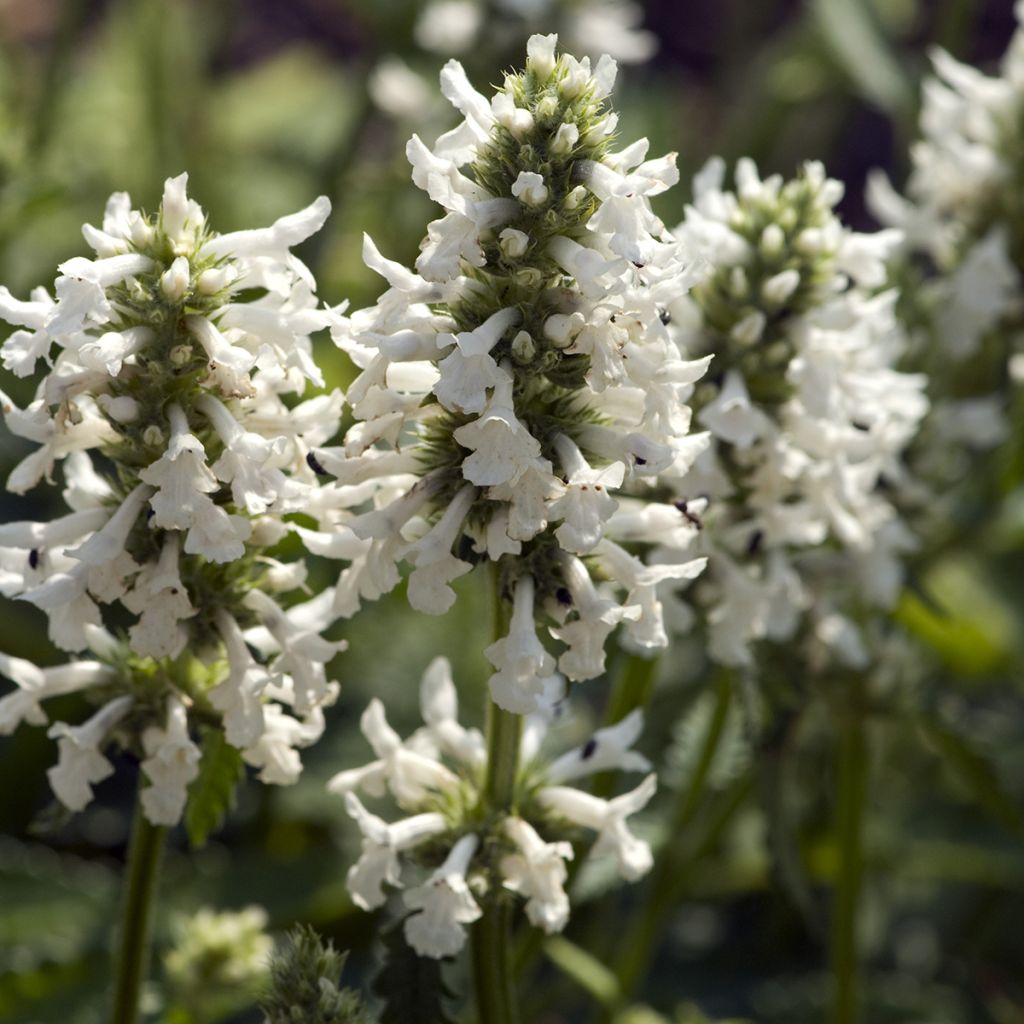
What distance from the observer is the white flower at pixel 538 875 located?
85.2 inches

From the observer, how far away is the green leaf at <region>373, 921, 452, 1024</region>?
220 cm

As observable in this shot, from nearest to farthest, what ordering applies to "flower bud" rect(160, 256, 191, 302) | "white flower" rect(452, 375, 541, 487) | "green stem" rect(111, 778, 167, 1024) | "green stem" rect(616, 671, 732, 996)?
"white flower" rect(452, 375, 541, 487)
"flower bud" rect(160, 256, 191, 302)
"green stem" rect(111, 778, 167, 1024)
"green stem" rect(616, 671, 732, 996)

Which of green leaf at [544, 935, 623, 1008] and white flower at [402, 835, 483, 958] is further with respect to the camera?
green leaf at [544, 935, 623, 1008]

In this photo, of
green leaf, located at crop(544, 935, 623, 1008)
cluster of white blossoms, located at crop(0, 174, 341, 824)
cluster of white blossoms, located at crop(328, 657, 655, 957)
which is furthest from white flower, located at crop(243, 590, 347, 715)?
green leaf, located at crop(544, 935, 623, 1008)

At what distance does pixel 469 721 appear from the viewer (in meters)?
4.53

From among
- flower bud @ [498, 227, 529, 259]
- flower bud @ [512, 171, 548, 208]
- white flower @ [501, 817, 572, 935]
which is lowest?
white flower @ [501, 817, 572, 935]

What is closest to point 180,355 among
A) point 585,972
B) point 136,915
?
point 136,915

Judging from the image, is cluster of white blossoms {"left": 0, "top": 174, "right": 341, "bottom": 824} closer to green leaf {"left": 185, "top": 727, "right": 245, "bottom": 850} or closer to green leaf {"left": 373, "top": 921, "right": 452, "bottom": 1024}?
green leaf {"left": 185, "top": 727, "right": 245, "bottom": 850}

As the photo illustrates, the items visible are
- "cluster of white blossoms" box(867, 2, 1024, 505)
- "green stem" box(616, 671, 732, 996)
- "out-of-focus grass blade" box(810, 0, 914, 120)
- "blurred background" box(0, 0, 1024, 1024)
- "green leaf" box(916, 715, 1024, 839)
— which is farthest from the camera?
"out-of-focus grass blade" box(810, 0, 914, 120)

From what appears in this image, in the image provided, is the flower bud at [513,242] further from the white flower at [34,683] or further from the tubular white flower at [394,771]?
the white flower at [34,683]

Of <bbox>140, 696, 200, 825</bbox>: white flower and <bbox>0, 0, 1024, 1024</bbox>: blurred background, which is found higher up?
<bbox>0, 0, 1024, 1024</bbox>: blurred background

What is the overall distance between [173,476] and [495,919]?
0.84 meters

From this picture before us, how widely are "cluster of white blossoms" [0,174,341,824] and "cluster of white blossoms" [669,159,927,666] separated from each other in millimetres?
787

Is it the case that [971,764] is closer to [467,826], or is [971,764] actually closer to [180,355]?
[467,826]
